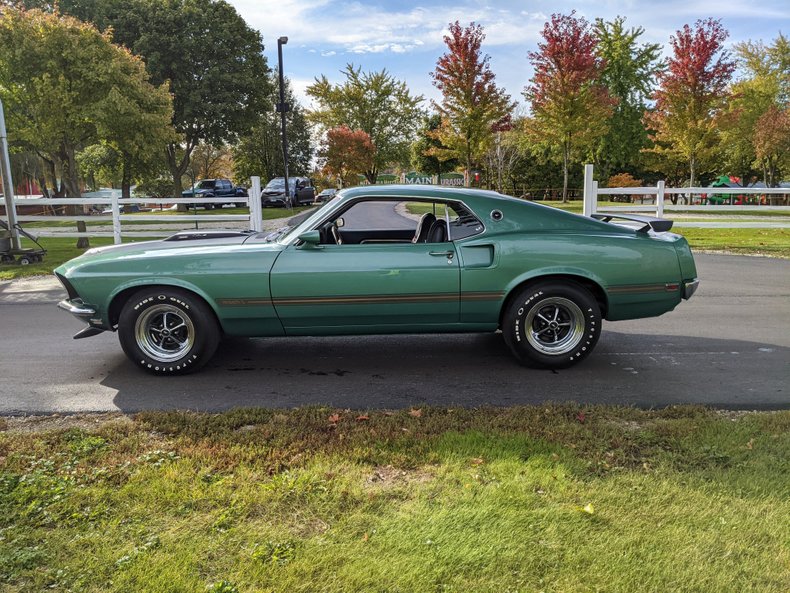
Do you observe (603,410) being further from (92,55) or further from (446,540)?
(92,55)

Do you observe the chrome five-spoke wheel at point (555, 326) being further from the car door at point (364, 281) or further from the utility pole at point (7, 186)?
the utility pole at point (7, 186)

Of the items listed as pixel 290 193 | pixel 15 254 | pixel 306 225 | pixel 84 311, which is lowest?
pixel 84 311

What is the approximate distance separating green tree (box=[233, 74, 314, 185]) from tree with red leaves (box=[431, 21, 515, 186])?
13340 mm

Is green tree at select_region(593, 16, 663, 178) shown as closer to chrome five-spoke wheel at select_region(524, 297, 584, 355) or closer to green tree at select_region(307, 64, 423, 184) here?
green tree at select_region(307, 64, 423, 184)

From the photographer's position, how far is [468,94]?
89.4 ft

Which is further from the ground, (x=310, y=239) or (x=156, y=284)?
(x=310, y=239)

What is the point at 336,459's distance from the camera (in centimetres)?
338

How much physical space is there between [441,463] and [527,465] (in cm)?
46

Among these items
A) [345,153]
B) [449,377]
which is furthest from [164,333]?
[345,153]

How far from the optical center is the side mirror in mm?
4809

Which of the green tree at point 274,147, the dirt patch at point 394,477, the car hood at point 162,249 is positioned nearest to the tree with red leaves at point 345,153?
the green tree at point 274,147

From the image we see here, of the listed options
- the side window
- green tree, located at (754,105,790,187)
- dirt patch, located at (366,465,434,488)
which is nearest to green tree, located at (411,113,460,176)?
green tree, located at (754,105,790,187)

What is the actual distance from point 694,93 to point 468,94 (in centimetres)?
917

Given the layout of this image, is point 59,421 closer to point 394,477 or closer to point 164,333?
point 164,333
